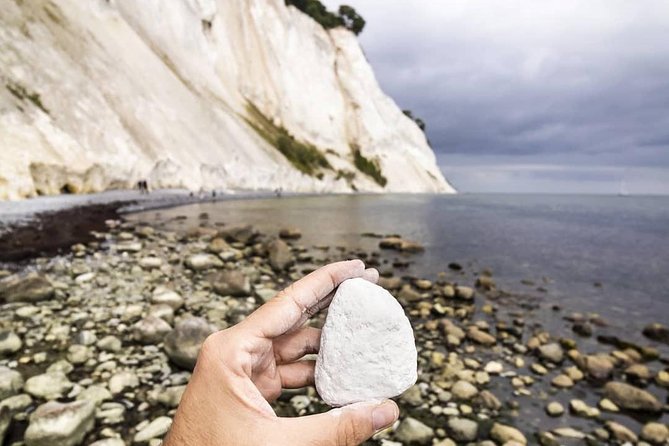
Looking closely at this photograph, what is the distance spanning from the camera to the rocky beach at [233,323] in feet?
14.6

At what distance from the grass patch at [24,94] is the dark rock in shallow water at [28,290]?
21432 mm

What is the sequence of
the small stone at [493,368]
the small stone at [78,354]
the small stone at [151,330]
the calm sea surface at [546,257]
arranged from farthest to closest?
the calm sea surface at [546,257] → the small stone at [493,368] → the small stone at [151,330] → the small stone at [78,354]

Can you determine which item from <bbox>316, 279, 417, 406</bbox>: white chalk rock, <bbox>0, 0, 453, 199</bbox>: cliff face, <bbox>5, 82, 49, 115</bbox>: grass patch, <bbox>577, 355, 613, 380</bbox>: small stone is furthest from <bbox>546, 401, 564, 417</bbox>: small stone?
<bbox>5, 82, 49, 115</bbox>: grass patch

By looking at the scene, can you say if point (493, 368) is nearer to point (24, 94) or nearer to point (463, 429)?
point (463, 429)

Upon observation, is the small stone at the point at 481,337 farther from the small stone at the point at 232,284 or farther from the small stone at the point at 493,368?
the small stone at the point at 232,284

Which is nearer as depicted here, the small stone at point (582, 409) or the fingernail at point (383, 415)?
the fingernail at point (383, 415)

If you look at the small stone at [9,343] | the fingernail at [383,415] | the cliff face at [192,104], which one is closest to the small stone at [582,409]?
the fingernail at [383,415]

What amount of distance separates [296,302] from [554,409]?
17.2 ft

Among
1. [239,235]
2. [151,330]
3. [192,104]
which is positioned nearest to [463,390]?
[151,330]

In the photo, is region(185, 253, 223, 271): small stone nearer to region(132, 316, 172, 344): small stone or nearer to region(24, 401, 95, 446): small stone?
region(132, 316, 172, 344): small stone

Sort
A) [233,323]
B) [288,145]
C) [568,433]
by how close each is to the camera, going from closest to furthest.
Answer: [568,433] → [233,323] → [288,145]

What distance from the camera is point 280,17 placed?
6681 centimetres

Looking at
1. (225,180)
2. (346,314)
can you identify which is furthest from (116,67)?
(346,314)

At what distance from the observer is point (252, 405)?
180 centimetres
